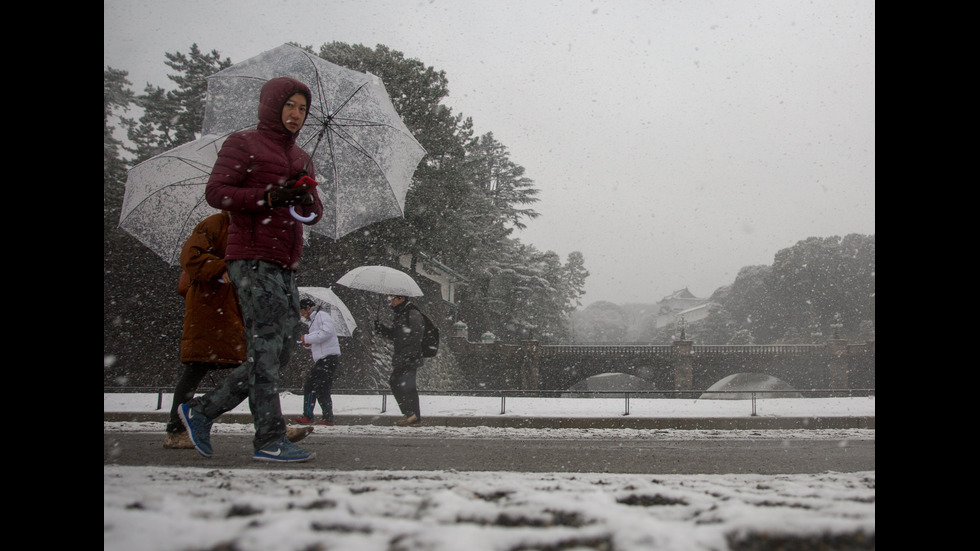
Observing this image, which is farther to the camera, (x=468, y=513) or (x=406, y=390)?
(x=406, y=390)

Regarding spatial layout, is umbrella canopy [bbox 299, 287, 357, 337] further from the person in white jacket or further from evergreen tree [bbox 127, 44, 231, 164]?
evergreen tree [bbox 127, 44, 231, 164]

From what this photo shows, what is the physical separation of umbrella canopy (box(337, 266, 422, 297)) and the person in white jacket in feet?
3.20

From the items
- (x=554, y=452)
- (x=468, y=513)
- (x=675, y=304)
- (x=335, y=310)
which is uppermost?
(x=675, y=304)

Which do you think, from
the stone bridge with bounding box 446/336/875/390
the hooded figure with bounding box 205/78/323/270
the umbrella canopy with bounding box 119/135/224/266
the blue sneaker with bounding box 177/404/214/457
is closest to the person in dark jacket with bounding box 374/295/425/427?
the umbrella canopy with bounding box 119/135/224/266

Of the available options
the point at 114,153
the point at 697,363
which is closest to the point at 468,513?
the point at 114,153

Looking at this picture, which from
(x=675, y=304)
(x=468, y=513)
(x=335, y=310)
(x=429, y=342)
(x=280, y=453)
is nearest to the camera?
(x=468, y=513)

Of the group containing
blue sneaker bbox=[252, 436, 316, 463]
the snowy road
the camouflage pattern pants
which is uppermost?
the camouflage pattern pants

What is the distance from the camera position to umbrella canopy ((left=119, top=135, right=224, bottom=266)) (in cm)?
713

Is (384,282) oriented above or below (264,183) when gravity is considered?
below

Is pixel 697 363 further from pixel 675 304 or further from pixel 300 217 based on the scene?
pixel 675 304

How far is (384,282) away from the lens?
957 cm

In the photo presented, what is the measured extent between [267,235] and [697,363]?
135 ft
